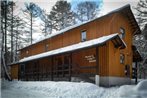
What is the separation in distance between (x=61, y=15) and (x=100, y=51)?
87.8ft

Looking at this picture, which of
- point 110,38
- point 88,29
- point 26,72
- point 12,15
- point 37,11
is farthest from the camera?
point 37,11

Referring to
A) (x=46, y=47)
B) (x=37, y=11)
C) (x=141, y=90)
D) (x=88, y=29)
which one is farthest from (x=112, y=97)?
(x=37, y=11)

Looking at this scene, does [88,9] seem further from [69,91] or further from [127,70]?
[69,91]

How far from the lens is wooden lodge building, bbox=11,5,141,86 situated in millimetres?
20125

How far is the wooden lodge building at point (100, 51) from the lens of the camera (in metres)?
20.1

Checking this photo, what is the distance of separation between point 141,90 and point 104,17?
31.6ft

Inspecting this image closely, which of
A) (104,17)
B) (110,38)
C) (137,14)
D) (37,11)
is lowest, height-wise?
(110,38)

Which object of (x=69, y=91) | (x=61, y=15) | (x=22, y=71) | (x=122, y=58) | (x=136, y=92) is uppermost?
(x=61, y=15)

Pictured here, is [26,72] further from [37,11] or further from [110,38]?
[37,11]

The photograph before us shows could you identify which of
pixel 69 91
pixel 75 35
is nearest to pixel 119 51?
pixel 75 35

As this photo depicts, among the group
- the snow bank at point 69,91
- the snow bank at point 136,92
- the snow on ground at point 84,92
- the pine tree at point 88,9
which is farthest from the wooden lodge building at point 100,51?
the pine tree at point 88,9

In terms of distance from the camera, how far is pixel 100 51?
20.8m

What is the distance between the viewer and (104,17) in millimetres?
21953

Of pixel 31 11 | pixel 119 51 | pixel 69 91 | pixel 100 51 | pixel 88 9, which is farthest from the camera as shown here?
pixel 31 11
